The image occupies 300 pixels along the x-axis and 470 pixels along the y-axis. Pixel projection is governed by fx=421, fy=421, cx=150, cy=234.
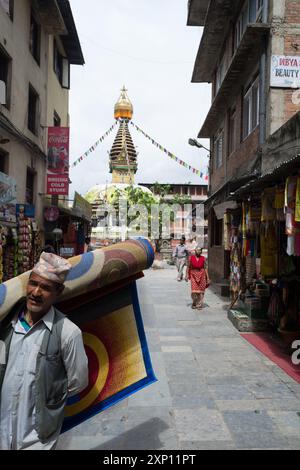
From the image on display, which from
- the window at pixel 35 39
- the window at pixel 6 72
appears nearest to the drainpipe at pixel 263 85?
the window at pixel 6 72

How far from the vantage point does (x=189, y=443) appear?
3961 millimetres

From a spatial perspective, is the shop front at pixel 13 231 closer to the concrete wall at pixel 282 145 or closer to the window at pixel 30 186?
the window at pixel 30 186

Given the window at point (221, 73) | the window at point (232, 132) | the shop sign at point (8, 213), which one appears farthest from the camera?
the window at point (221, 73)

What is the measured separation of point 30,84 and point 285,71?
766 cm

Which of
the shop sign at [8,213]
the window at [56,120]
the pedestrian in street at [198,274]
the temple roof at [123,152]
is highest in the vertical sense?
the temple roof at [123,152]

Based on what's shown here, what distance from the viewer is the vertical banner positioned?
48.8ft

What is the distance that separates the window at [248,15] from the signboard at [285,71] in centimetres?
172

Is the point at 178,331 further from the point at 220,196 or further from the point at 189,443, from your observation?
the point at 220,196

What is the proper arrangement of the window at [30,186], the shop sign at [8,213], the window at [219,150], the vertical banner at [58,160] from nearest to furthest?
the shop sign at [8,213] < the window at [30,186] < the vertical banner at [58,160] < the window at [219,150]

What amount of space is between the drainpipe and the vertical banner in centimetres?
710

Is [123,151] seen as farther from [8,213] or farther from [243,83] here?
[8,213]

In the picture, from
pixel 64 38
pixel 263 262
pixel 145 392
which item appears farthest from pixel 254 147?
pixel 64 38

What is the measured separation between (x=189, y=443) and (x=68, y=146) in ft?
41.6

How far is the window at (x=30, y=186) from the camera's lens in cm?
1352
